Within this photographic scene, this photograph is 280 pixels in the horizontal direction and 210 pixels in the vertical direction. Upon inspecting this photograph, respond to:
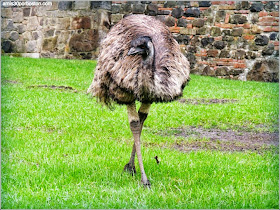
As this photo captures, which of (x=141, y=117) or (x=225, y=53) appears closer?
(x=141, y=117)

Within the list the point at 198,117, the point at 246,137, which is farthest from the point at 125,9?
the point at 246,137

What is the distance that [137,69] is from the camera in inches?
170

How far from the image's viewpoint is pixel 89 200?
400 cm

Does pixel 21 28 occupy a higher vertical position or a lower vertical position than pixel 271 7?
lower

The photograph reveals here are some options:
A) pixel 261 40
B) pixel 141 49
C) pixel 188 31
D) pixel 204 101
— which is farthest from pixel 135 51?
pixel 188 31

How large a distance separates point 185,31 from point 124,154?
9514mm

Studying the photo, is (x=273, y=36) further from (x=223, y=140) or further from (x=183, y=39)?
(x=223, y=140)

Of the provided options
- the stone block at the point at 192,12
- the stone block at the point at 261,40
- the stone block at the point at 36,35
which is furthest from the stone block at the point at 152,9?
the stone block at the point at 36,35

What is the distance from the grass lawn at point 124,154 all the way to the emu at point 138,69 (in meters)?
0.45

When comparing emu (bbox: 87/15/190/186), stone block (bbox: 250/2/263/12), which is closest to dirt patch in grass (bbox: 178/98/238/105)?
stone block (bbox: 250/2/263/12)

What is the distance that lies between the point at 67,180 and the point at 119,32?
5.45 feet

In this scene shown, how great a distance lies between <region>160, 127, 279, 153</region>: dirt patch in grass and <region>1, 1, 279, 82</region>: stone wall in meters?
6.70

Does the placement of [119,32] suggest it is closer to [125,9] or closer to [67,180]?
[67,180]

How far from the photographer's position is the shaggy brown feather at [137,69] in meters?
4.28
